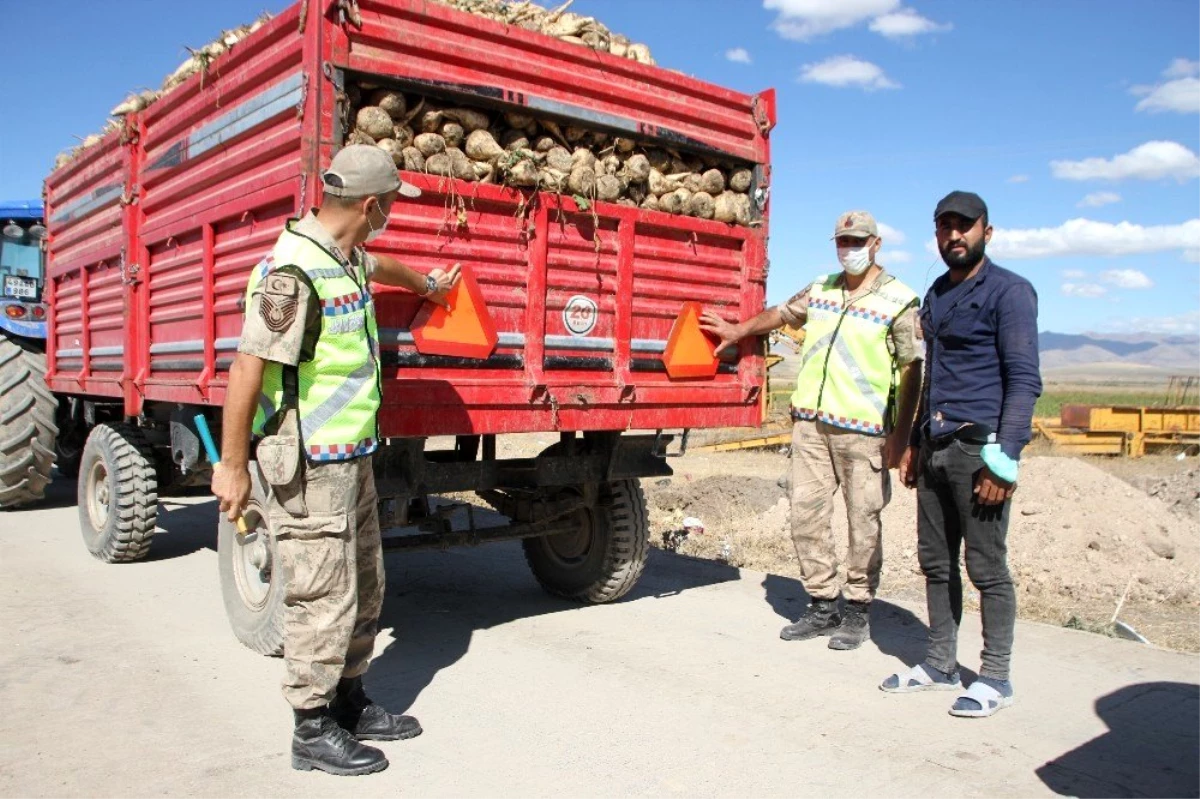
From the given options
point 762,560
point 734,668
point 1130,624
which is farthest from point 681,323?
point 1130,624

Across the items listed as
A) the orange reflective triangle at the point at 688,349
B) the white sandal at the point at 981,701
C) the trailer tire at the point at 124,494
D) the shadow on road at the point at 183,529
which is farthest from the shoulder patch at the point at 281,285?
the shadow on road at the point at 183,529

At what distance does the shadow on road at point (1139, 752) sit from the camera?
329cm

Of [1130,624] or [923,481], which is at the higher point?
[923,481]

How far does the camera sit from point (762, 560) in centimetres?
751

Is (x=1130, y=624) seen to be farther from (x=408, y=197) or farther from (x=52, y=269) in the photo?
(x=52, y=269)

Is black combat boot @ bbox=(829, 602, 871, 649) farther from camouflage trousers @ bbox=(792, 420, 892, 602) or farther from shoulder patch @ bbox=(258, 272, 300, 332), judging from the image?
shoulder patch @ bbox=(258, 272, 300, 332)

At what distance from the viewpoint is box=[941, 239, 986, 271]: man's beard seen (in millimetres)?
3988

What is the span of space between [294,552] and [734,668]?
217cm

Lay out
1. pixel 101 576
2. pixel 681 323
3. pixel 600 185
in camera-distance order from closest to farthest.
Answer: pixel 600 185, pixel 681 323, pixel 101 576

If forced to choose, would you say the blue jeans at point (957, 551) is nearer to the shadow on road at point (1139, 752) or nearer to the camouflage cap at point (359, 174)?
the shadow on road at point (1139, 752)

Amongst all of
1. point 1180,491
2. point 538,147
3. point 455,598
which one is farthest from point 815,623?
point 1180,491

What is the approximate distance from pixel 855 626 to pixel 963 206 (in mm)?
2149

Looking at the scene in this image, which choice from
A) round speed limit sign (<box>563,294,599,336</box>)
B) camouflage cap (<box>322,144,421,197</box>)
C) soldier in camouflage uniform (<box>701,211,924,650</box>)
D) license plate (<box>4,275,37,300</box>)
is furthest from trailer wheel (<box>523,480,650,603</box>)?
license plate (<box>4,275,37,300</box>)

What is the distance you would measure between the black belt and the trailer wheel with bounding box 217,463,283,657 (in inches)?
115
